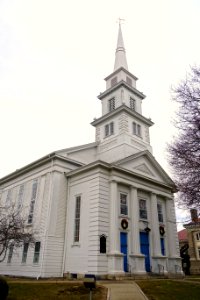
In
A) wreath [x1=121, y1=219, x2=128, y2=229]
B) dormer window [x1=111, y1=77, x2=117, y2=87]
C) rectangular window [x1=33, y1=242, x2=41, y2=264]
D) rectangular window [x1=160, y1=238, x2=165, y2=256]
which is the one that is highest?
dormer window [x1=111, y1=77, x2=117, y2=87]

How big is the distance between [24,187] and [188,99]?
67.1 ft

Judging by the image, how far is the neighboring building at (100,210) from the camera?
67.4 feet

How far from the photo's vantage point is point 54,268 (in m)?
21.1

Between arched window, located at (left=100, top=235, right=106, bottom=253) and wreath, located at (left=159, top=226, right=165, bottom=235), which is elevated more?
wreath, located at (left=159, top=226, right=165, bottom=235)

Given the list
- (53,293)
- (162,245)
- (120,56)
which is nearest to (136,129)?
(162,245)

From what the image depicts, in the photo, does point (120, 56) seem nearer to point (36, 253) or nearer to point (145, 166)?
point (145, 166)

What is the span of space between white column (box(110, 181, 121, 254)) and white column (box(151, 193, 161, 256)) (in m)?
4.88

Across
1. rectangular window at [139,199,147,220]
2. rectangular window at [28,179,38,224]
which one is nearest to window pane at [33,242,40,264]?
rectangular window at [28,179,38,224]

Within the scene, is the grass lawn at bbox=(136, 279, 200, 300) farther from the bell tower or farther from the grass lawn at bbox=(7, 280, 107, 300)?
the bell tower

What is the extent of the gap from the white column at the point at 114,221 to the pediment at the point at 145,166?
110 inches

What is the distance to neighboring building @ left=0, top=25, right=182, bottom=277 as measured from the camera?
20547mm

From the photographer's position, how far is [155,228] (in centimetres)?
2458

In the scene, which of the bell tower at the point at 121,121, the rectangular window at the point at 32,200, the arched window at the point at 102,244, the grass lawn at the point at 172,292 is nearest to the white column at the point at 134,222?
the arched window at the point at 102,244

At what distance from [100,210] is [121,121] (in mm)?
12764
